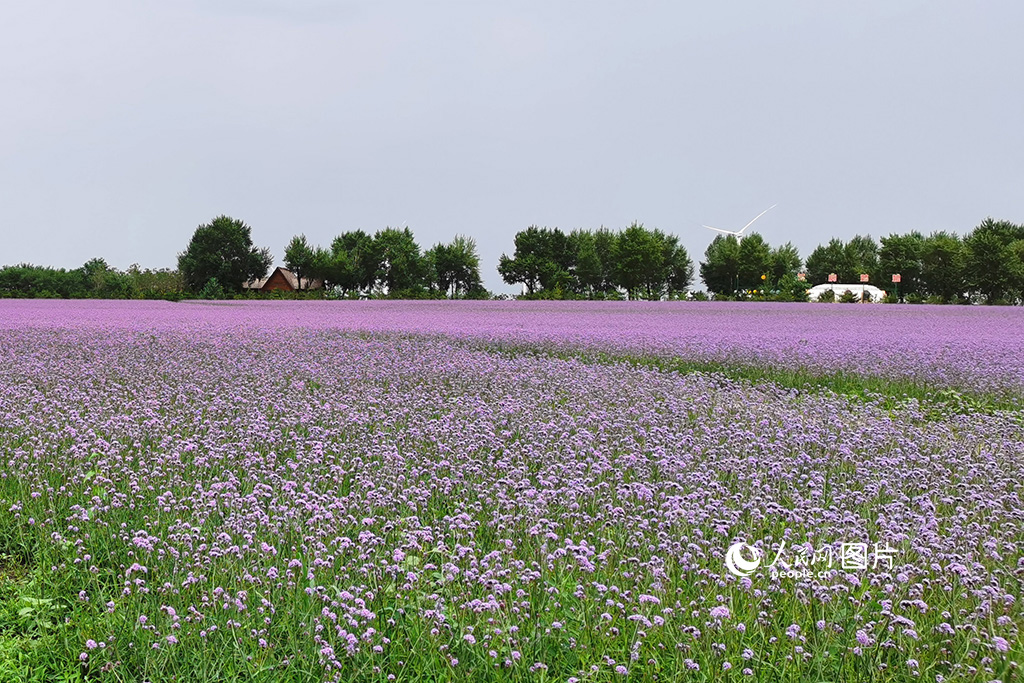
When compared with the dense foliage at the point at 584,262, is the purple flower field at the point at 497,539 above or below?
below

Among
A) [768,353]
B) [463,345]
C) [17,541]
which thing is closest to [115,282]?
[463,345]

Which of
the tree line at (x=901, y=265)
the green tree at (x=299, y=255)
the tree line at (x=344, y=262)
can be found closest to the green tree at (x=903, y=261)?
the tree line at (x=901, y=265)

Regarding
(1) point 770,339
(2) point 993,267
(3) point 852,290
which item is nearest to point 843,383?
(1) point 770,339

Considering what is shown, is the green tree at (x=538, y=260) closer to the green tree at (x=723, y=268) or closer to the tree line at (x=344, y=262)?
the tree line at (x=344, y=262)

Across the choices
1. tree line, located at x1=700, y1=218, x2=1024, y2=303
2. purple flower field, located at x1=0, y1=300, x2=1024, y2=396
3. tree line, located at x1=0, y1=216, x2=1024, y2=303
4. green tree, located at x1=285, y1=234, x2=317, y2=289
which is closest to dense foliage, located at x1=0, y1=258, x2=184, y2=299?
tree line, located at x1=0, y1=216, x2=1024, y2=303

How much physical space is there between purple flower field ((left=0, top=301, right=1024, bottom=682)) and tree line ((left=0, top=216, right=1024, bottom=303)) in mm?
53186

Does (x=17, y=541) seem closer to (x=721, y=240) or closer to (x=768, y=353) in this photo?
(x=768, y=353)

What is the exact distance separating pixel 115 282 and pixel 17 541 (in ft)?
209

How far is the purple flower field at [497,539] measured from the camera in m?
3.13

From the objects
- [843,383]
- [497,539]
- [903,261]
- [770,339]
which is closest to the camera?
[497,539]

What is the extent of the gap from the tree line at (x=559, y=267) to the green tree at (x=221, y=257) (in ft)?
0.29

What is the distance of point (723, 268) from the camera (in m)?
84.9

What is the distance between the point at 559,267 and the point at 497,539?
70.3 meters

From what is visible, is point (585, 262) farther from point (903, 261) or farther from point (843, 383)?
point (843, 383)
